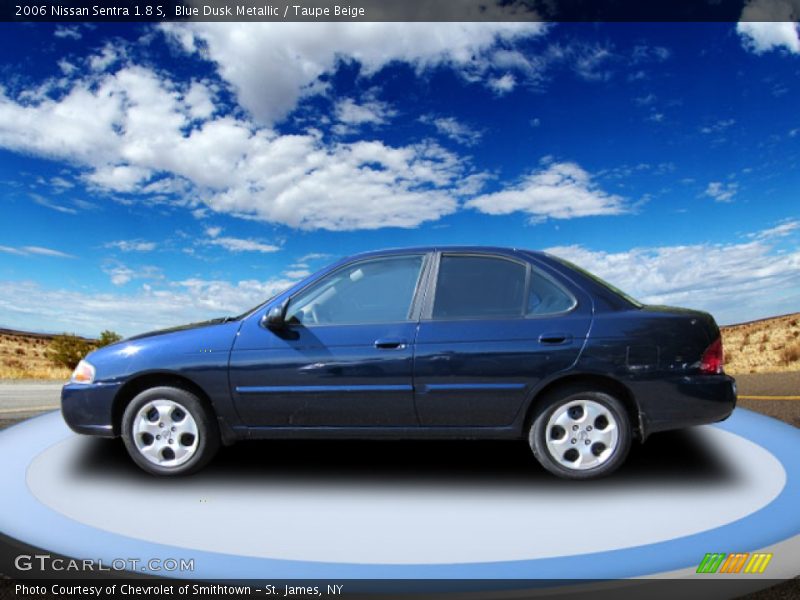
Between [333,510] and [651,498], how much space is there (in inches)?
75.9

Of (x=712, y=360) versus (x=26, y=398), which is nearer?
(x=712, y=360)

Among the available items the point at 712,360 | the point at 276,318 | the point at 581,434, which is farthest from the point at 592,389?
the point at 276,318

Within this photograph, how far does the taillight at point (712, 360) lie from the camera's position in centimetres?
479

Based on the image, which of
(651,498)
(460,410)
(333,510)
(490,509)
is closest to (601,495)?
(651,498)

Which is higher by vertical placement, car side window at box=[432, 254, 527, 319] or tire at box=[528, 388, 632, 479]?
car side window at box=[432, 254, 527, 319]

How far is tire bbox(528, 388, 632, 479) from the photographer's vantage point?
4.55m

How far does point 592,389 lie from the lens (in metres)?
4.74

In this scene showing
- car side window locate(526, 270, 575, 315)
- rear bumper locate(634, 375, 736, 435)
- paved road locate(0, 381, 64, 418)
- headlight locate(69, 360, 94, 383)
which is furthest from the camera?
paved road locate(0, 381, 64, 418)

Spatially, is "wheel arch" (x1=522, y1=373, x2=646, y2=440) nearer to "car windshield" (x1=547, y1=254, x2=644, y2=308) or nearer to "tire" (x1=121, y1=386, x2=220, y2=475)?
"car windshield" (x1=547, y1=254, x2=644, y2=308)

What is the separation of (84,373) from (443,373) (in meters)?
2.75
